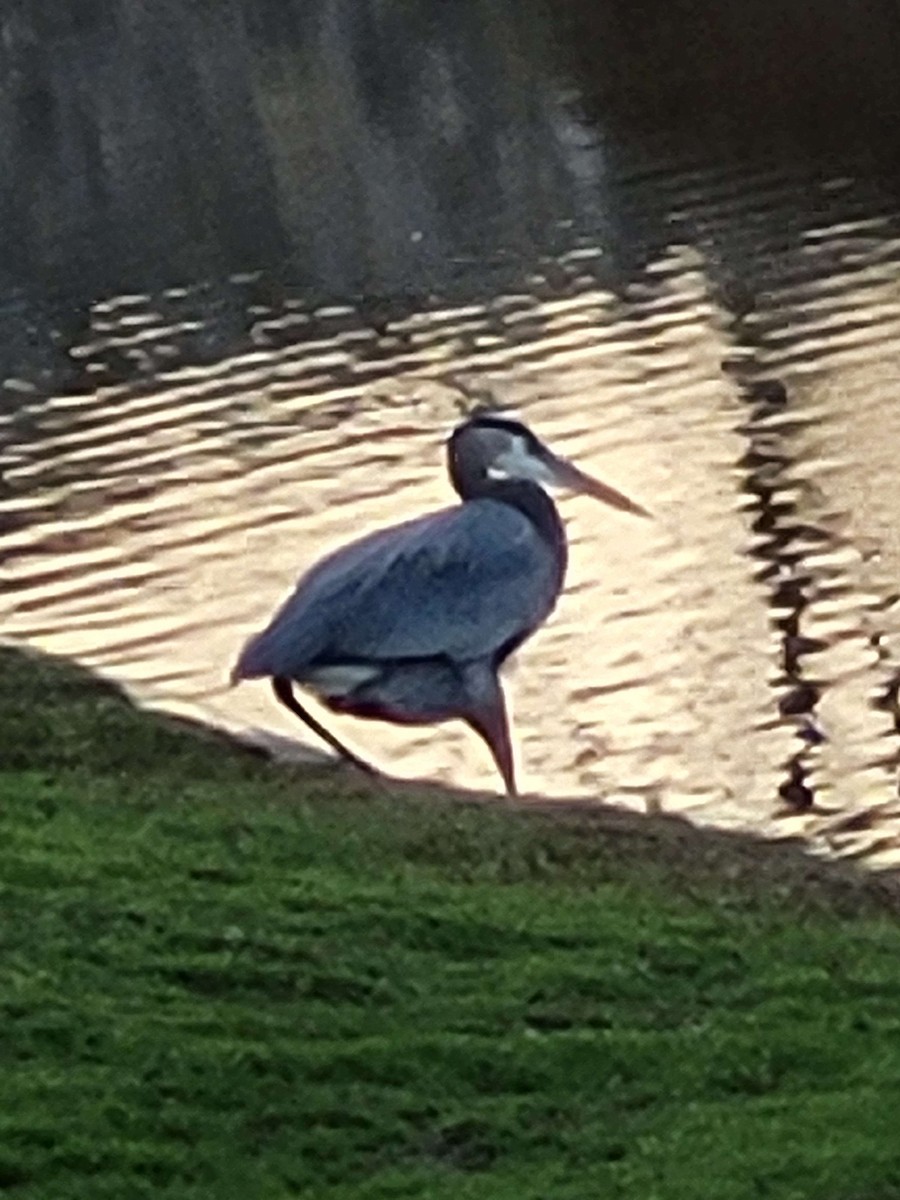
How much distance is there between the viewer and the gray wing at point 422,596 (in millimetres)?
9391

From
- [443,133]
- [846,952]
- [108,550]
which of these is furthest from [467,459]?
[443,133]

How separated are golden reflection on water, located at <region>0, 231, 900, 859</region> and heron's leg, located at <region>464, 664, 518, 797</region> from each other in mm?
724

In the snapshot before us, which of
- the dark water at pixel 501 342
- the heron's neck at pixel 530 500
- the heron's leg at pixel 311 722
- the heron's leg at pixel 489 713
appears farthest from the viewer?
the dark water at pixel 501 342

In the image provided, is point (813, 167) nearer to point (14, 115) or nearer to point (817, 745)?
point (14, 115)

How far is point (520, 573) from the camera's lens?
32.3ft

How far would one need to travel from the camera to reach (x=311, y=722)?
1009cm

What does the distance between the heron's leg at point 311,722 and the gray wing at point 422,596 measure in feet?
0.48

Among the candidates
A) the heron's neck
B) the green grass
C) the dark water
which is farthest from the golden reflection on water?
the green grass

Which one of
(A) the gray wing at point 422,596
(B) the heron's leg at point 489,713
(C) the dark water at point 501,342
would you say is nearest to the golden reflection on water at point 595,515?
→ (C) the dark water at point 501,342

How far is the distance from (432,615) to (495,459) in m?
1.06

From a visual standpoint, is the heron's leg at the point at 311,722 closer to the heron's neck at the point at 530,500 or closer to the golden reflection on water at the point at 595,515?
the golden reflection on water at the point at 595,515

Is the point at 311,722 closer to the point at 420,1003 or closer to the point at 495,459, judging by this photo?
the point at 495,459

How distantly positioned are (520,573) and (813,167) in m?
16.3

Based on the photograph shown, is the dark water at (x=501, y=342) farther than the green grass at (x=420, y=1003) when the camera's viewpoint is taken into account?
Yes
